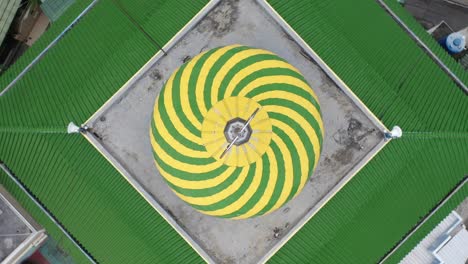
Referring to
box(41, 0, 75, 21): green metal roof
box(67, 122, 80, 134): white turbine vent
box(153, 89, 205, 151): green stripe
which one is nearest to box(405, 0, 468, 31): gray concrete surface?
box(153, 89, 205, 151): green stripe

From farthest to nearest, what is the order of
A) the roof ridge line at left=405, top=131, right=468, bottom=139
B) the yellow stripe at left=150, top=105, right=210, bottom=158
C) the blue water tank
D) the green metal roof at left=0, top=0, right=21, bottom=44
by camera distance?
1. the green metal roof at left=0, top=0, right=21, bottom=44
2. the blue water tank
3. the roof ridge line at left=405, top=131, right=468, bottom=139
4. the yellow stripe at left=150, top=105, right=210, bottom=158

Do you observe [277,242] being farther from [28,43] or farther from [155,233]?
[28,43]

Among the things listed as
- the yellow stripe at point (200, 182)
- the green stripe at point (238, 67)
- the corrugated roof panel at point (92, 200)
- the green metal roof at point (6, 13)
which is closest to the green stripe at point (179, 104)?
the green stripe at point (238, 67)

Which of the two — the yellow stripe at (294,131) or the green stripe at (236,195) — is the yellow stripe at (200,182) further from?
the yellow stripe at (294,131)

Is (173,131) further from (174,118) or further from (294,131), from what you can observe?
(294,131)

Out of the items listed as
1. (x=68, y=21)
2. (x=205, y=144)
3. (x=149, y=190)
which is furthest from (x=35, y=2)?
(x=205, y=144)

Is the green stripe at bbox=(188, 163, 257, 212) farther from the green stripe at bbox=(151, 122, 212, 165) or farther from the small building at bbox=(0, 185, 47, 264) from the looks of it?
the small building at bbox=(0, 185, 47, 264)

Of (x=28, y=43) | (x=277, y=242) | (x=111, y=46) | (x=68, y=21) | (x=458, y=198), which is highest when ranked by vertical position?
(x=28, y=43)
